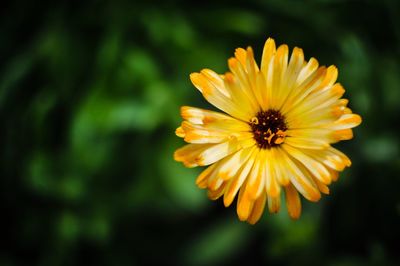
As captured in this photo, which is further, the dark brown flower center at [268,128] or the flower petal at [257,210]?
the dark brown flower center at [268,128]

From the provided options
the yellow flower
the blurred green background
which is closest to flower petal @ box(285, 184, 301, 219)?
the yellow flower

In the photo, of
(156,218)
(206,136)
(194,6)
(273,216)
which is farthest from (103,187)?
(206,136)

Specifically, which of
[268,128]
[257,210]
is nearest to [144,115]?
[268,128]

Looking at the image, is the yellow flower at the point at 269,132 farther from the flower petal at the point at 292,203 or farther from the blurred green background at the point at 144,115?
the blurred green background at the point at 144,115

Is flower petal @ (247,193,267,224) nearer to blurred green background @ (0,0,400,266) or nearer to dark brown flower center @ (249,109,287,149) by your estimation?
dark brown flower center @ (249,109,287,149)

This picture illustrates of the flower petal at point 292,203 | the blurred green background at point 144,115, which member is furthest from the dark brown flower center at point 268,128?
the blurred green background at point 144,115

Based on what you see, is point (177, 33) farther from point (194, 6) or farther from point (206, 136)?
point (206, 136)

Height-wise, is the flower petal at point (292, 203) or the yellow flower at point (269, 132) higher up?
the yellow flower at point (269, 132)
